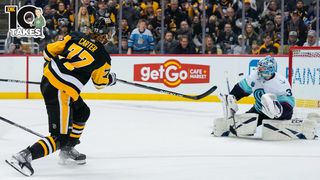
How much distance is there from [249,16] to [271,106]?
502 centimetres

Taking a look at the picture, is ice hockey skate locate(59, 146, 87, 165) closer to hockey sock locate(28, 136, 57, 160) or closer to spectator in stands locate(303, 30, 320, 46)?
hockey sock locate(28, 136, 57, 160)

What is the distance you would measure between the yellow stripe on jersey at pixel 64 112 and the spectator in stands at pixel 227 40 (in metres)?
6.55

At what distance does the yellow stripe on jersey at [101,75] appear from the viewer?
4668mm

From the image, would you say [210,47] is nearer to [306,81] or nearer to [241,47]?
[241,47]

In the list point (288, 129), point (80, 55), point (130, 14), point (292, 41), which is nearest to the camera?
point (80, 55)

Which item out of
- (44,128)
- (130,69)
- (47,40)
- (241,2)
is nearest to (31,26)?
(47,40)

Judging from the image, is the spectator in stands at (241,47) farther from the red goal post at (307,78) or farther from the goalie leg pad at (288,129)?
the goalie leg pad at (288,129)

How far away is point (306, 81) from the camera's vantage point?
25.9 feet

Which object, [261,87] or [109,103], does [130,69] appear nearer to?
[109,103]

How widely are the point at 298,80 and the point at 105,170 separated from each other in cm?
385

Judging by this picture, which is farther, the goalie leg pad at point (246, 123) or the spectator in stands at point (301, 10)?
the spectator in stands at point (301, 10)

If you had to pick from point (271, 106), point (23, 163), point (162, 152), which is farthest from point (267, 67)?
point (23, 163)

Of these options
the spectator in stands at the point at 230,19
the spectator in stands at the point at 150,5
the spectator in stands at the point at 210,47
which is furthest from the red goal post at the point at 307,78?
the spectator in stands at the point at 150,5

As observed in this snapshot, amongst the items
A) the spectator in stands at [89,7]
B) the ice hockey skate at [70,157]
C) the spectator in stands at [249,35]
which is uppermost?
the spectator in stands at [89,7]
